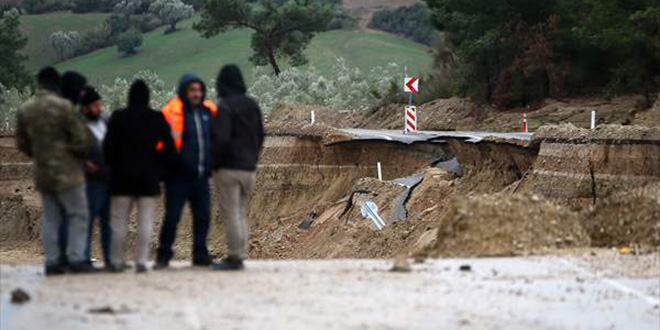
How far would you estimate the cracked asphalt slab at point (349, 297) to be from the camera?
13.3 m

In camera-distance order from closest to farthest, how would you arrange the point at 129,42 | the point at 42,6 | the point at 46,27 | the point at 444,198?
the point at 444,198 < the point at 129,42 < the point at 46,27 < the point at 42,6

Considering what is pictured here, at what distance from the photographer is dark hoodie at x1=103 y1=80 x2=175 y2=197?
16156 millimetres

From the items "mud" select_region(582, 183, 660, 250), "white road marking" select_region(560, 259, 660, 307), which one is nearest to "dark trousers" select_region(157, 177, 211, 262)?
"white road marking" select_region(560, 259, 660, 307)

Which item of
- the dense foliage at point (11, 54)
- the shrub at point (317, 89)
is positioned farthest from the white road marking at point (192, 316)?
the dense foliage at point (11, 54)

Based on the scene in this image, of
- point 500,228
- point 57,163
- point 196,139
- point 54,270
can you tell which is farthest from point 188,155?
point 500,228

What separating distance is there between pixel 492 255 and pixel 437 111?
4566 centimetres

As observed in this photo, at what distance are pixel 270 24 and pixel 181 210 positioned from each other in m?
71.4

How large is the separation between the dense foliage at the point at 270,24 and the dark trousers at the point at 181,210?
227ft

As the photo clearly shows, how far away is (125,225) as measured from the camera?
645 inches

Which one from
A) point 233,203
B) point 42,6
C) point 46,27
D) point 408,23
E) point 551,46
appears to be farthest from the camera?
point 42,6

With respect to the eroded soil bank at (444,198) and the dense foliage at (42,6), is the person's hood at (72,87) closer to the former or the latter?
the eroded soil bank at (444,198)

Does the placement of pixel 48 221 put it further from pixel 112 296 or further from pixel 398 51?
pixel 398 51

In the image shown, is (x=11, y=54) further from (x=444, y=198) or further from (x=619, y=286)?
(x=619, y=286)

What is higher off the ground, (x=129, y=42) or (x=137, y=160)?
(x=137, y=160)
